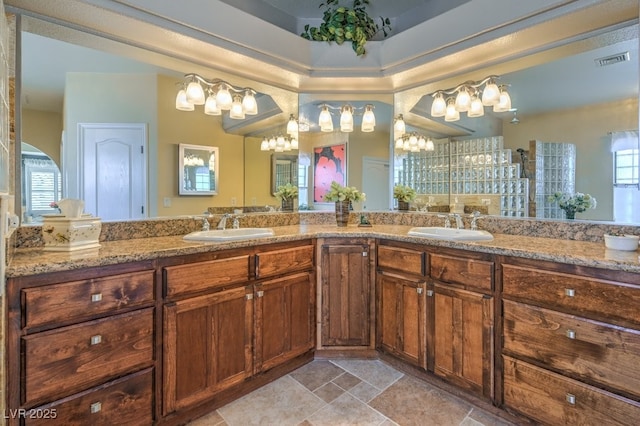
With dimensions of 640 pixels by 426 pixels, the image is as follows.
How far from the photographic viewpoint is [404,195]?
9.40 ft

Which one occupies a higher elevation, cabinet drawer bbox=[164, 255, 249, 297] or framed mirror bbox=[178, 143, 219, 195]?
framed mirror bbox=[178, 143, 219, 195]

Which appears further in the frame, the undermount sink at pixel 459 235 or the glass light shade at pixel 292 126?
the glass light shade at pixel 292 126

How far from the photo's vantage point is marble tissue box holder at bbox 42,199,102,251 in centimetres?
154

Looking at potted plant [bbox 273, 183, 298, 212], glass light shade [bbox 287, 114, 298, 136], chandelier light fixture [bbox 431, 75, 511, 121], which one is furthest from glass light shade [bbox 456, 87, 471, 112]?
potted plant [bbox 273, 183, 298, 212]

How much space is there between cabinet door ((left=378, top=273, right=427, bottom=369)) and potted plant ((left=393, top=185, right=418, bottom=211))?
893 mm

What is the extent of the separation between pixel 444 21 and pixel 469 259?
5.09ft

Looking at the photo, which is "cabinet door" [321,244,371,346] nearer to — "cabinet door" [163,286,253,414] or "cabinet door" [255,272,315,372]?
"cabinet door" [255,272,315,372]

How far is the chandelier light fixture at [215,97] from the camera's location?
225cm

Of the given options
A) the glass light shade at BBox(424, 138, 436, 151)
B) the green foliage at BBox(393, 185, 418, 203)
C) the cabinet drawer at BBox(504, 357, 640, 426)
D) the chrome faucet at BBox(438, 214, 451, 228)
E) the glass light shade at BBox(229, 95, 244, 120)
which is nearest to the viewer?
the cabinet drawer at BBox(504, 357, 640, 426)

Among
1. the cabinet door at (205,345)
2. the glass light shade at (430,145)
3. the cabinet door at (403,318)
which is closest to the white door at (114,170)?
the cabinet door at (205,345)

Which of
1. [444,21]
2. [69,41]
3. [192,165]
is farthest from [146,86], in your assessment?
[444,21]

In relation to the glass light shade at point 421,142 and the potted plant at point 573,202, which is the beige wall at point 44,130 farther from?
the potted plant at point 573,202

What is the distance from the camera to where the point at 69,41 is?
5.92 feet

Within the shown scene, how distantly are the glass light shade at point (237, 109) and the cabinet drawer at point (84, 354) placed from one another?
158 cm
